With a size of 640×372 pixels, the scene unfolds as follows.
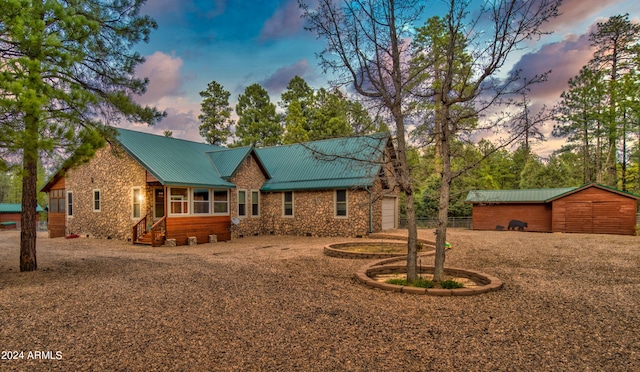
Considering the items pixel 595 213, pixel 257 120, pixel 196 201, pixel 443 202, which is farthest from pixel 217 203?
pixel 257 120

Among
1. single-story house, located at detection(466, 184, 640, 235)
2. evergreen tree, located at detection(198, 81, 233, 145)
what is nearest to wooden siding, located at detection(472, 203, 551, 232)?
single-story house, located at detection(466, 184, 640, 235)

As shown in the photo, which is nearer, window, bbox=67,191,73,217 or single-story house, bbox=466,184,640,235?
single-story house, bbox=466,184,640,235

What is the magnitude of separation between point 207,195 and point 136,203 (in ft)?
10.4

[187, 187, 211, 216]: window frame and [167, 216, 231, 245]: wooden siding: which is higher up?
[187, 187, 211, 216]: window frame

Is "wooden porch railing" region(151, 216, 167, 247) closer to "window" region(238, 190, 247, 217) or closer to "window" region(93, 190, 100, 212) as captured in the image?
"window" region(238, 190, 247, 217)

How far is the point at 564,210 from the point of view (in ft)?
61.5

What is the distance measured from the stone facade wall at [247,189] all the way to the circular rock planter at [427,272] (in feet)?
34.2

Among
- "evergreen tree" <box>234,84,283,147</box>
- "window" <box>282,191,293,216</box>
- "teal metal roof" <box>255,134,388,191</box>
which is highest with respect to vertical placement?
"evergreen tree" <box>234,84,283,147</box>

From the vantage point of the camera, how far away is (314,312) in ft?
16.9

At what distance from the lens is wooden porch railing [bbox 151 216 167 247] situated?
1414cm

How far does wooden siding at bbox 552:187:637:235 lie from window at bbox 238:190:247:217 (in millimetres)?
16982

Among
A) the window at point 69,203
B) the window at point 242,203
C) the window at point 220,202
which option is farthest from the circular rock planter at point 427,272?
the window at point 69,203

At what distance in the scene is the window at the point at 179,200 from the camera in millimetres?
15081

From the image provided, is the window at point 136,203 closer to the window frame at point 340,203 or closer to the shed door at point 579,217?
the window frame at point 340,203
